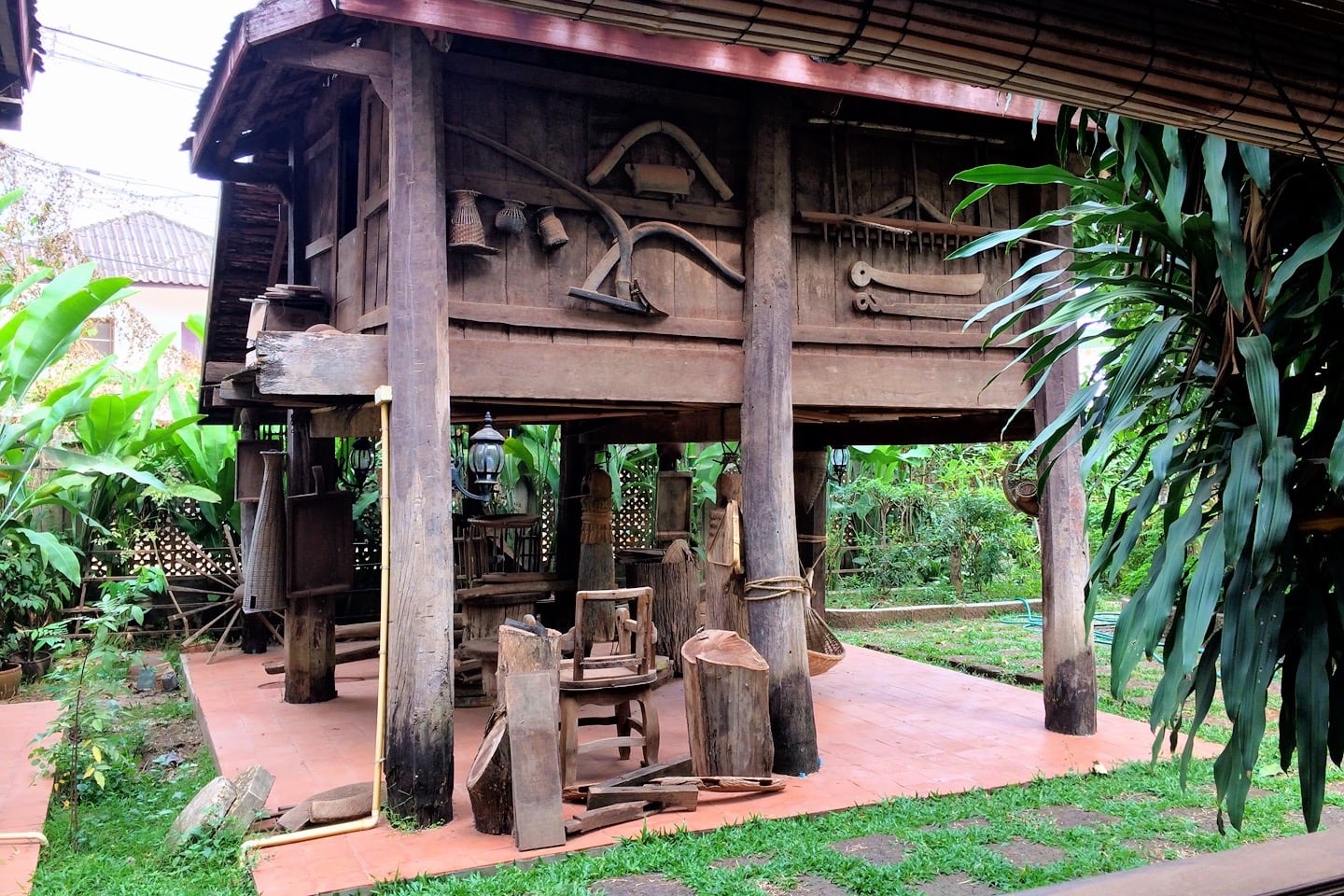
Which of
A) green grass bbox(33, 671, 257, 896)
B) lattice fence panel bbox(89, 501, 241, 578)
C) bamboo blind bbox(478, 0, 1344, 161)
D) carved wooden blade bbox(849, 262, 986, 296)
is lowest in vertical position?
green grass bbox(33, 671, 257, 896)

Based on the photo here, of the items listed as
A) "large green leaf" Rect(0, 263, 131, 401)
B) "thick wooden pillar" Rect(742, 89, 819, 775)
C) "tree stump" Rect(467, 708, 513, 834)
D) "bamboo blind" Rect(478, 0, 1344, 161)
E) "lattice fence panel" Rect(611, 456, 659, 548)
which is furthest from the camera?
"lattice fence panel" Rect(611, 456, 659, 548)

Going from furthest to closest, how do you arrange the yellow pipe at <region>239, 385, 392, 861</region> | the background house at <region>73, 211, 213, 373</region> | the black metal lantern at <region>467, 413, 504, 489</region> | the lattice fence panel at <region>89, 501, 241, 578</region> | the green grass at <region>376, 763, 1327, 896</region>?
the background house at <region>73, 211, 213, 373</region> → the lattice fence panel at <region>89, 501, 241, 578</region> → the black metal lantern at <region>467, 413, 504, 489</region> → the yellow pipe at <region>239, 385, 392, 861</region> → the green grass at <region>376, 763, 1327, 896</region>

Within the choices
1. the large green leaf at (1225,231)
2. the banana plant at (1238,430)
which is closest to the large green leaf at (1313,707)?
the banana plant at (1238,430)

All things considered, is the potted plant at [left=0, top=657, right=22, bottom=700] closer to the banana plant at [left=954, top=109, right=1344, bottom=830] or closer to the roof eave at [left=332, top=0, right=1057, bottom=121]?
the roof eave at [left=332, top=0, right=1057, bottom=121]

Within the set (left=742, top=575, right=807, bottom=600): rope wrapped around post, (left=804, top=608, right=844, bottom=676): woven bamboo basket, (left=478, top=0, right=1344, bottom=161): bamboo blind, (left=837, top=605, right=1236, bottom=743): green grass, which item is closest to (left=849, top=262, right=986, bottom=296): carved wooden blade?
(left=742, top=575, right=807, bottom=600): rope wrapped around post

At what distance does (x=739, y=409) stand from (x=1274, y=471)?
4.36m

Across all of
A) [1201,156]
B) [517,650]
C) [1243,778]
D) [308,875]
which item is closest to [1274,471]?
[1243,778]

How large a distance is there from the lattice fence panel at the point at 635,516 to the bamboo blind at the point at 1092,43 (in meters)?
11.1

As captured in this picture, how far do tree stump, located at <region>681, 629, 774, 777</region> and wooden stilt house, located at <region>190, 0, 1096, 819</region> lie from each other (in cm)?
33

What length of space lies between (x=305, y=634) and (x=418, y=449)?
3493mm

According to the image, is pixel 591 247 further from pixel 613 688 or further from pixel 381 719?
pixel 381 719

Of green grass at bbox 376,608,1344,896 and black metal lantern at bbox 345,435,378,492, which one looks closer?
green grass at bbox 376,608,1344,896

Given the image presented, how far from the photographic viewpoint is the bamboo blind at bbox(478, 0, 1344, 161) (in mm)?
1175

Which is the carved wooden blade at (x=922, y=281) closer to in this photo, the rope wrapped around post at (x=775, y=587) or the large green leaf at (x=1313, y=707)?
the rope wrapped around post at (x=775, y=587)
